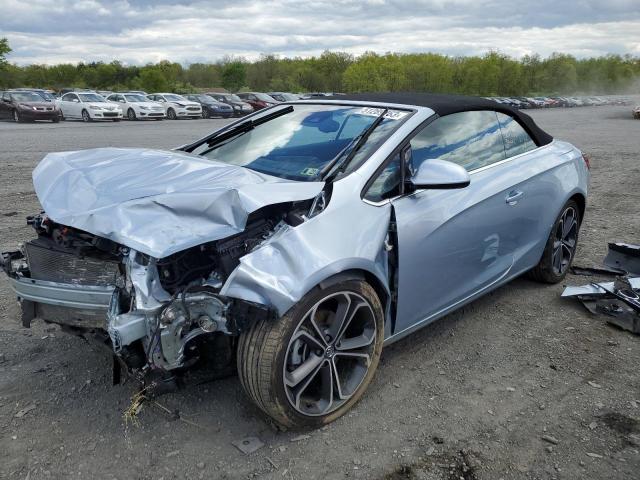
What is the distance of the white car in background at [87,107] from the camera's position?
86.5 ft

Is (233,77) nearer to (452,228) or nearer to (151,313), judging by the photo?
(452,228)

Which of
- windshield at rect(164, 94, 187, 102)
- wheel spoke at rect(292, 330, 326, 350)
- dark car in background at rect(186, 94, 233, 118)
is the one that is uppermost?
wheel spoke at rect(292, 330, 326, 350)

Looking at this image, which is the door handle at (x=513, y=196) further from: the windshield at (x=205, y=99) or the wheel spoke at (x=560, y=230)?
the windshield at (x=205, y=99)

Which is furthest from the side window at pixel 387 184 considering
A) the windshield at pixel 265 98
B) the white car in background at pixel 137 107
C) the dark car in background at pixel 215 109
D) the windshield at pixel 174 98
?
the windshield at pixel 265 98

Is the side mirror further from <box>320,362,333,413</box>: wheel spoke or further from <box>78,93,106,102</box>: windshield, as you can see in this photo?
<box>78,93,106,102</box>: windshield

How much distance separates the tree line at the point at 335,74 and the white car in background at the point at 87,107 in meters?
53.9

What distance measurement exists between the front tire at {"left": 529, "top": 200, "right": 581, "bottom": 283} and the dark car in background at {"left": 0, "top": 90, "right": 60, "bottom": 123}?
25.9 meters

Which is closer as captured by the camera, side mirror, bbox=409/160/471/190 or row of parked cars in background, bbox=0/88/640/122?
side mirror, bbox=409/160/471/190

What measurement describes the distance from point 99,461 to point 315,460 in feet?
3.31

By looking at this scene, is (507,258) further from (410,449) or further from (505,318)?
(410,449)

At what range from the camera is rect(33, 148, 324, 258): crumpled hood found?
2463 mm

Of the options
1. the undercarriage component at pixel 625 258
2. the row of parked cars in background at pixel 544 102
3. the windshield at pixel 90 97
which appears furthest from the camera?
the row of parked cars in background at pixel 544 102

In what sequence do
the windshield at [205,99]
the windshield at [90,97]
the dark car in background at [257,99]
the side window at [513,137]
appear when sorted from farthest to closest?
1. the dark car in background at [257,99]
2. the windshield at [205,99]
3. the windshield at [90,97]
4. the side window at [513,137]

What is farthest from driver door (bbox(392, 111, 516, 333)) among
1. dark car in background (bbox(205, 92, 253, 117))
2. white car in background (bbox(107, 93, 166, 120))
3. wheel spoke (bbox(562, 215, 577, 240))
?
dark car in background (bbox(205, 92, 253, 117))
